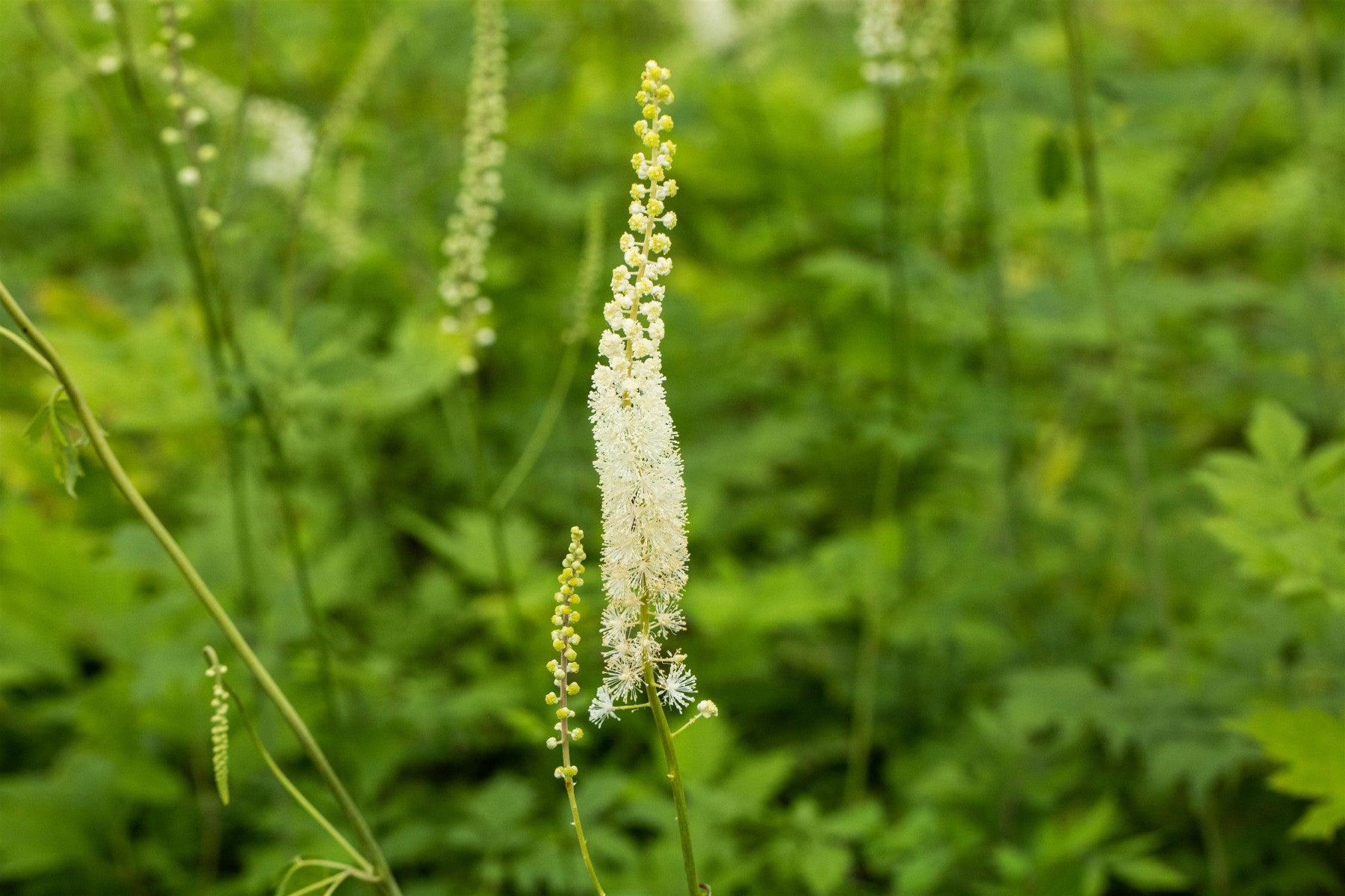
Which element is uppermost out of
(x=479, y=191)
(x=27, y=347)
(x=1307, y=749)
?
(x=479, y=191)

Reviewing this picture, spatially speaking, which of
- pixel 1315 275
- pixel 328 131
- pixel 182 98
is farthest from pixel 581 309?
pixel 1315 275

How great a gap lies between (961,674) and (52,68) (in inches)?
199

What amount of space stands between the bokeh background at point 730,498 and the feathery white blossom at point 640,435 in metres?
0.95

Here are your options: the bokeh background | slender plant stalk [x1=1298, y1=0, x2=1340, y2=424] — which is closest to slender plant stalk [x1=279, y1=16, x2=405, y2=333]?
the bokeh background

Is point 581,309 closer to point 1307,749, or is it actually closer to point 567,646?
point 567,646

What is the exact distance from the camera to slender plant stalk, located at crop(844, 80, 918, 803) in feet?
9.55

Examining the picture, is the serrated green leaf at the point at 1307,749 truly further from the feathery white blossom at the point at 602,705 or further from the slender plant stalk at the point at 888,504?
the feathery white blossom at the point at 602,705

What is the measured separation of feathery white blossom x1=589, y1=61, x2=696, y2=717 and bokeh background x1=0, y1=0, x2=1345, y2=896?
0.95 meters

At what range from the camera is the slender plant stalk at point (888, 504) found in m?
2.91

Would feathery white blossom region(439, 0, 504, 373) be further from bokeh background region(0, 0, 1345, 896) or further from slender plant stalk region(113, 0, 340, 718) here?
slender plant stalk region(113, 0, 340, 718)

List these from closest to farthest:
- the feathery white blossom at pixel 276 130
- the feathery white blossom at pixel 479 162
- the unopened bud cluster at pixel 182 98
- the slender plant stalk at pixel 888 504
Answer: the unopened bud cluster at pixel 182 98 < the feathery white blossom at pixel 479 162 < the slender plant stalk at pixel 888 504 < the feathery white blossom at pixel 276 130

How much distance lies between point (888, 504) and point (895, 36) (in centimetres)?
158

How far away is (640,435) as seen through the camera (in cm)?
111

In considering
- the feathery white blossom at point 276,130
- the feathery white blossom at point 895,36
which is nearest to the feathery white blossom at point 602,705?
the feathery white blossom at point 895,36
